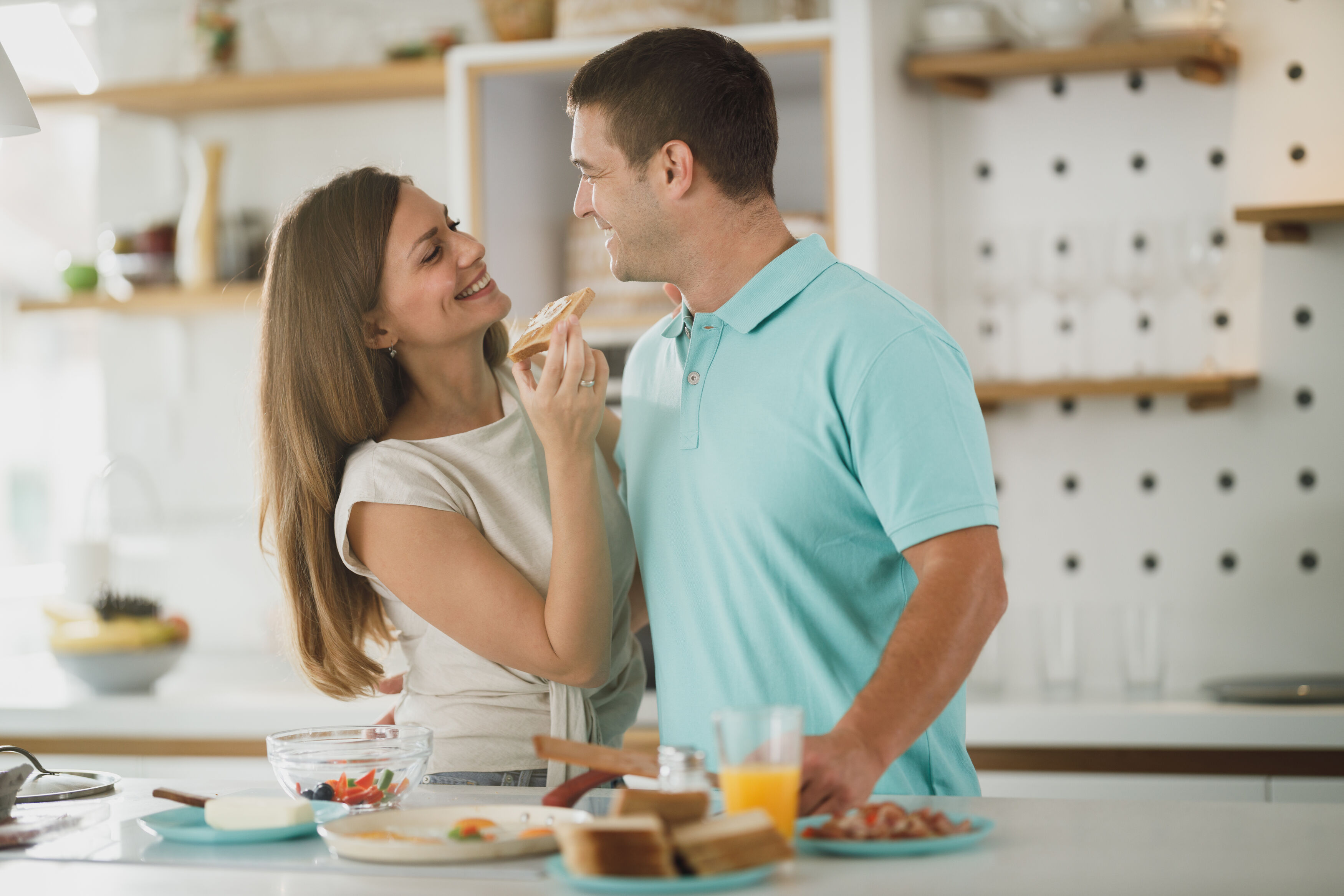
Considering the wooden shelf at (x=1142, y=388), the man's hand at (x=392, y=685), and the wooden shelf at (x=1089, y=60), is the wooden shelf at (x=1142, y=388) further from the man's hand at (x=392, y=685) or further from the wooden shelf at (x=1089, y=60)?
the man's hand at (x=392, y=685)

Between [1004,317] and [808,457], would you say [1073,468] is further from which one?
[808,457]

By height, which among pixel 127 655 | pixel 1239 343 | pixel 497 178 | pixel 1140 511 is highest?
pixel 497 178

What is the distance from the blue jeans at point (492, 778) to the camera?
1707 mm

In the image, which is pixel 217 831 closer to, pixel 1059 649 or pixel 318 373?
pixel 318 373

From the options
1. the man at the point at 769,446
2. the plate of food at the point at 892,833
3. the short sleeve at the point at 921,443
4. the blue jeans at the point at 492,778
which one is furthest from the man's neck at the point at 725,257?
the plate of food at the point at 892,833

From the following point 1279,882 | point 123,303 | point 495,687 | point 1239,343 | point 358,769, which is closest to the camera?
point 1279,882

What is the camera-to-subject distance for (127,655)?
3078mm

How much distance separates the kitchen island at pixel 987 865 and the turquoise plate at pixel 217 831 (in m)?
0.01

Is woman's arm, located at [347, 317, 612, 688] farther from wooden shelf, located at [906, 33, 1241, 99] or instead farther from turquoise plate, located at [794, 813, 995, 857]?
wooden shelf, located at [906, 33, 1241, 99]

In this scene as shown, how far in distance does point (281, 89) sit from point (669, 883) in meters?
2.72

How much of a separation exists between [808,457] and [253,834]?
0.70 metres

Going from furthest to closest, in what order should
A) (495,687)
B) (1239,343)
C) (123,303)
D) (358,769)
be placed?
(123,303) → (1239,343) → (495,687) → (358,769)

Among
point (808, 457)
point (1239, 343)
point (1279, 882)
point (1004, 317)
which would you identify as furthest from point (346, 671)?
point (1239, 343)

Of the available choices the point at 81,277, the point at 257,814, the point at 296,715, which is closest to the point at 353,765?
the point at 257,814
